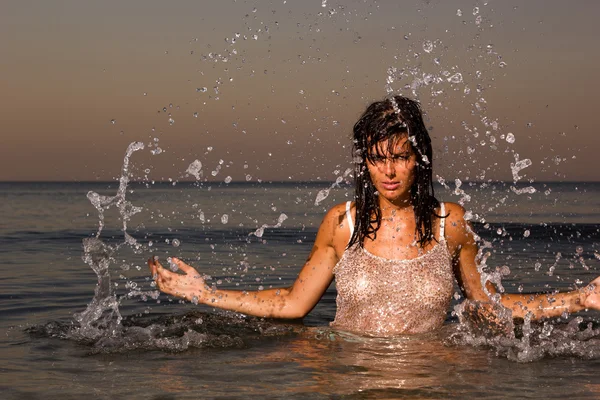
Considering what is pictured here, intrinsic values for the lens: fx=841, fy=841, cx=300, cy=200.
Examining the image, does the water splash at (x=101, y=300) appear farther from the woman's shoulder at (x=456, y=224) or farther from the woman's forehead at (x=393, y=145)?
the woman's shoulder at (x=456, y=224)

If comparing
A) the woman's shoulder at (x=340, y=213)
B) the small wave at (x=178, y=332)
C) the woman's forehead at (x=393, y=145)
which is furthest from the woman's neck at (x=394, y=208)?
the small wave at (x=178, y=332)

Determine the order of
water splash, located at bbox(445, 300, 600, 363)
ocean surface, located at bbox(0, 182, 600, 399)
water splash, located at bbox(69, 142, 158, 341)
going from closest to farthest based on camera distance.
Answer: ocean surface, located at bbox(0, 182, 600, 399)
water splash, located at bbox(445, 300, 600, 363)
water splash, located at bbox(69, 142, 158, 341)

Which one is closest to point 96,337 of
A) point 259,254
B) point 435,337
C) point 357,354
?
point 357,354

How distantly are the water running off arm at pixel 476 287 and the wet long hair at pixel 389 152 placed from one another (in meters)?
0.18

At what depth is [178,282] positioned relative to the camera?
6.04m

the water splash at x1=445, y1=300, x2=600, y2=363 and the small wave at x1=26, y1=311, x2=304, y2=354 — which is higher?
the water splash at x1=445, y1=300, x2=600, y2=363

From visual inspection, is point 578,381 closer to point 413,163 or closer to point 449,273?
point 449,273

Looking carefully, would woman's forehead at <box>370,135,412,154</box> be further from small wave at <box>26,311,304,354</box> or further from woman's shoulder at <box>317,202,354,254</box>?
small wave at <box>26,311,304,354</box>

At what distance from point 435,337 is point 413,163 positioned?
1263mm

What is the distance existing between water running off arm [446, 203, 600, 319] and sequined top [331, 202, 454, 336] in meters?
0.10

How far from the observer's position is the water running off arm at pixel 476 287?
18.6 feet

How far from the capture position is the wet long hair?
5.59 meters

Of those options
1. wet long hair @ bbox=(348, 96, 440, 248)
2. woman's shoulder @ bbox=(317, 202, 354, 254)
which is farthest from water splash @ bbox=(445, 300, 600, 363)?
woman's shoulder @ bbox=(317, 202, 354, 254)

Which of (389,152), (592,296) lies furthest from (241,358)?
(592,296)
